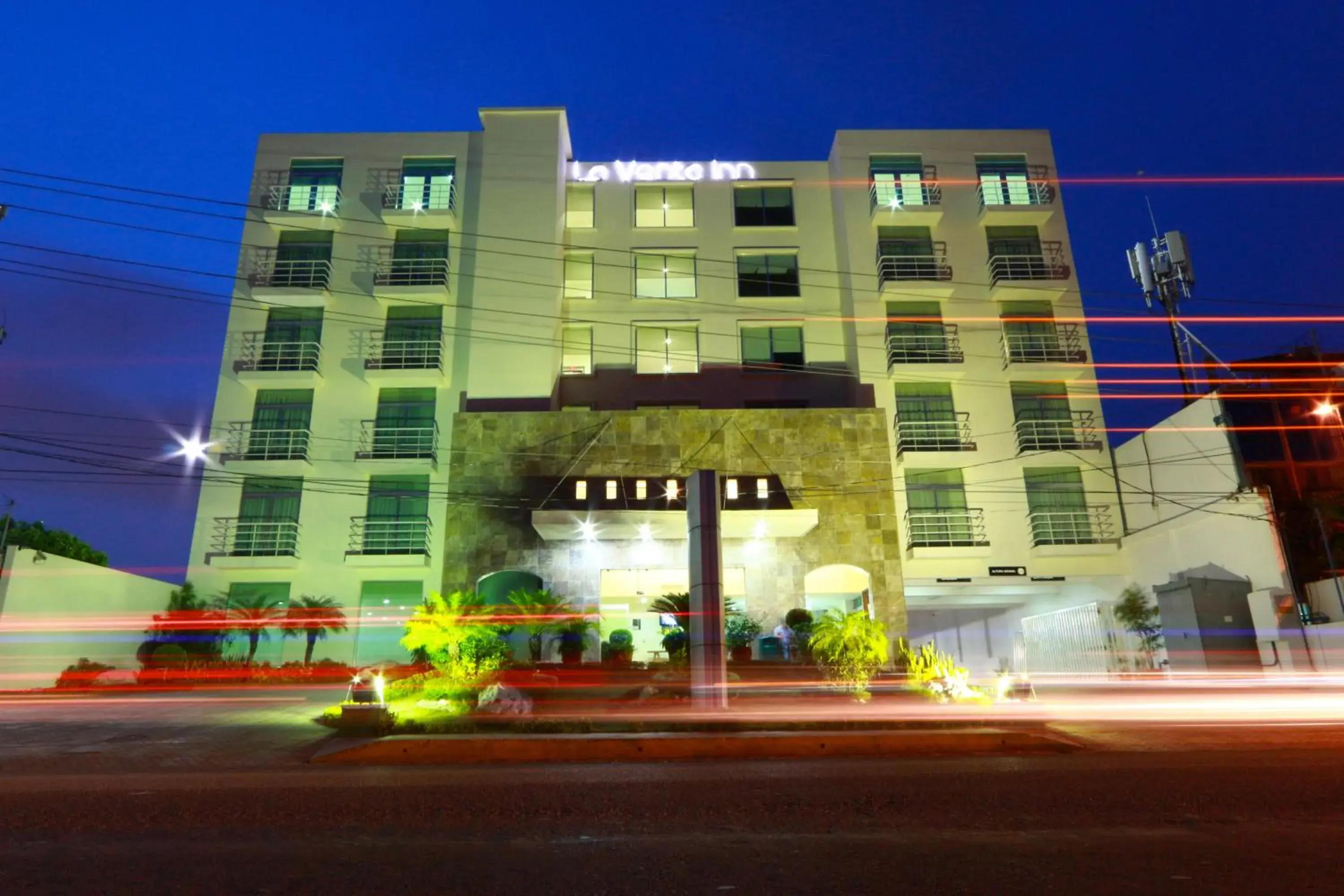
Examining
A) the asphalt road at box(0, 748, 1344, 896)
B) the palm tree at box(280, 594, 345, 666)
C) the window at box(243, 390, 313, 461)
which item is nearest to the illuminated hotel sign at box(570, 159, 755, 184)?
the window at box(243, 390, 313, 461)

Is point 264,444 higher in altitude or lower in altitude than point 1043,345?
lower

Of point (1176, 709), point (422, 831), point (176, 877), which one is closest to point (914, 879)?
point (422, 831)

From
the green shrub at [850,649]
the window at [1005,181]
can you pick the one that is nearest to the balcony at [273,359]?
the green shrub at [850,649]

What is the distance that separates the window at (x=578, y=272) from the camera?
3112cm

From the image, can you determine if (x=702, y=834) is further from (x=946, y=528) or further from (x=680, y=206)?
(x=680, y=206)

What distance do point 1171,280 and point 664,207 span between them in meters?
18.2

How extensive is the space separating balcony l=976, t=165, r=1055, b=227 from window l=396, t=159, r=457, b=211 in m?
20.2

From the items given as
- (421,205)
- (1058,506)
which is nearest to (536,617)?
(421,205)

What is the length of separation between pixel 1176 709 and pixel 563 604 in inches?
593

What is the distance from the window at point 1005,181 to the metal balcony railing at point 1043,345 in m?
4.98

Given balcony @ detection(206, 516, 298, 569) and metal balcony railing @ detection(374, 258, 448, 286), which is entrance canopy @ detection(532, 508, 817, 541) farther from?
metal balcony railing @ detection(374, 258, 448, 286)

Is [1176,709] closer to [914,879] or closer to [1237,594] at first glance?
[1237,594]

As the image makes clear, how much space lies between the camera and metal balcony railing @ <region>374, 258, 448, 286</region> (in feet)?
96.8

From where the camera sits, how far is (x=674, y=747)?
33.1 ft
